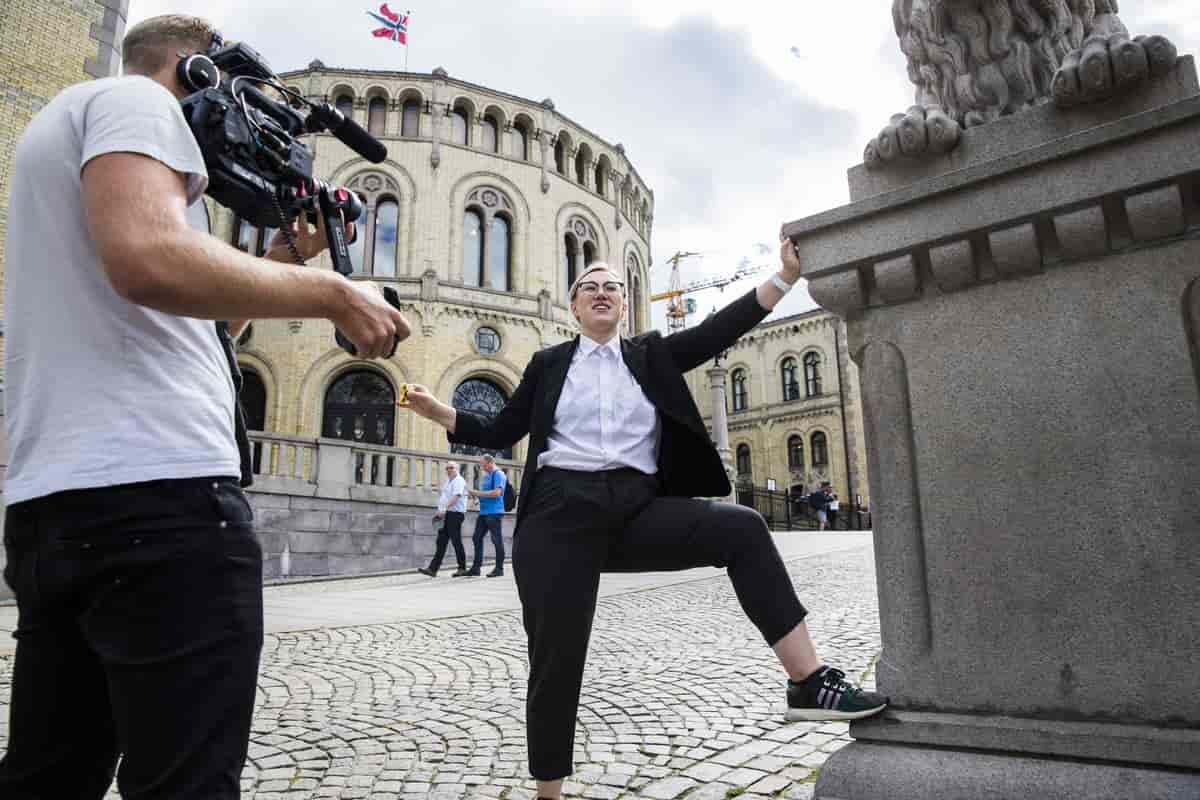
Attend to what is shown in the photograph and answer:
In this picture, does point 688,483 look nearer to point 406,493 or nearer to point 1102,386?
point 1102,386

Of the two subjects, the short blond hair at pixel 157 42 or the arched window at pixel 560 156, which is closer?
the short blond hair at pixel 157 42

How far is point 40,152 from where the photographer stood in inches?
51.7

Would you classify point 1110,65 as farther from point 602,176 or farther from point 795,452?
point 795,452

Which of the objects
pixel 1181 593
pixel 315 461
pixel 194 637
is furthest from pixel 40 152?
pixel 315 461

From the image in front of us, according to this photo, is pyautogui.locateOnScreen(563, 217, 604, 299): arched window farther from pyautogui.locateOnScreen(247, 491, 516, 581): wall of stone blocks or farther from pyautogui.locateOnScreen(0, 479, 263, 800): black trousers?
pyautogui.locateOnScreen(0, 479, 263, 800): black trousers

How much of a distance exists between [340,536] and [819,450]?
32.6 meters

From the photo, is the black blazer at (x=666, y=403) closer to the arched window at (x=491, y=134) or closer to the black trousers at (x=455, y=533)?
the black trousers at (x=455, y=533)

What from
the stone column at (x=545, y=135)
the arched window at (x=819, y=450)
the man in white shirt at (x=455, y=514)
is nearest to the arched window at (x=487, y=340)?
the stone column at (x=545, y=135)

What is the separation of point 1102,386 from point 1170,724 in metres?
0.94

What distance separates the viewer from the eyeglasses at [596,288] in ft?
9.61

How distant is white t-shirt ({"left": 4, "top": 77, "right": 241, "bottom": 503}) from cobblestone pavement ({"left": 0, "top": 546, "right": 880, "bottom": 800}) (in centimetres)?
197

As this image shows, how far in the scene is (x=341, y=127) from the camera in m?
1.93

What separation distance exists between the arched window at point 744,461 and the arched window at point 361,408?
2699 cm

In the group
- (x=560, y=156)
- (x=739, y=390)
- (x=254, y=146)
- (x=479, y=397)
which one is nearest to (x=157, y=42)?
(x=254, y=146)
